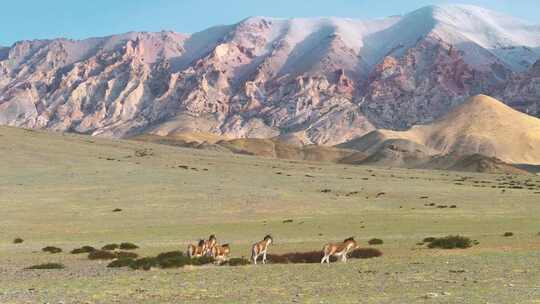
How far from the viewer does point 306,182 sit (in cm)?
9700

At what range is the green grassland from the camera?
1908cm

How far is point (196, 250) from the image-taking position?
2894 centimetres

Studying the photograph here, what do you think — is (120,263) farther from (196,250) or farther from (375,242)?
(375,242)

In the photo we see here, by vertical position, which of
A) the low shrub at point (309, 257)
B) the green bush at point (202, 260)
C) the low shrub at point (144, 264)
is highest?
the low shrub at point (144, 264)

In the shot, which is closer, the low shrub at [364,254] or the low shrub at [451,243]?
the low shrub at [364,254]

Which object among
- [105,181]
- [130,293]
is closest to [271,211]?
[105,181]

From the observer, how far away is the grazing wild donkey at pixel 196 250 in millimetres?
28656

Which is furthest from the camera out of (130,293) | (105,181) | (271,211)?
(105,181)

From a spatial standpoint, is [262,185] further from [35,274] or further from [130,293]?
[130,293]

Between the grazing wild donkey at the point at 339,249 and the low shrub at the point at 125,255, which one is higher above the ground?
the grazing wild donkey at the point at 339,249

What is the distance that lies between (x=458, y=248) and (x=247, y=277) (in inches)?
491

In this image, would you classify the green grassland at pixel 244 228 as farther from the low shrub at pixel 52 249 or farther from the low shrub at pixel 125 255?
the low shrub at pixel 125 255

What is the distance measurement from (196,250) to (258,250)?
2.71 meters

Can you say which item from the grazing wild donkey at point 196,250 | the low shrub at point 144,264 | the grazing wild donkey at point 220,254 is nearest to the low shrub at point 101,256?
the grazing wild donkey at point 196,250
